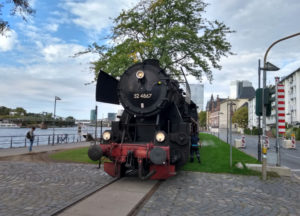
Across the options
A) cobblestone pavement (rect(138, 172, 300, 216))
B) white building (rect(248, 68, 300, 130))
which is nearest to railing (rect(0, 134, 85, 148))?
cobblestone pavement (rect(138, 172, 300, 216))

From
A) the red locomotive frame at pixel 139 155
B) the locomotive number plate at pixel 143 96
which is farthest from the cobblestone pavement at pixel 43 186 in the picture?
the locomotive number plate at pixel 143 96

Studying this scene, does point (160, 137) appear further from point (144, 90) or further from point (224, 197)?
point (224, 197)

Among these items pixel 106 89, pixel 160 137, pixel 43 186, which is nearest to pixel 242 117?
pixel 106 89

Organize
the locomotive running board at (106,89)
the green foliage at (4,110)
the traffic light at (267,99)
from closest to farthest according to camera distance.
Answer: the locomotive running board at (106,89) → the traffic light at (267,99) → the green foliage at (4,110)

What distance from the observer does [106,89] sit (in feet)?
25.6

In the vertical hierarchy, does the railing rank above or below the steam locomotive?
below

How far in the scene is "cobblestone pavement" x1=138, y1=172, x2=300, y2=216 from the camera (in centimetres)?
465

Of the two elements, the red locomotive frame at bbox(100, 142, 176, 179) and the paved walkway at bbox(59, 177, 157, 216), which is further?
the red locomotive frame at bbox(100, 142, 176, 179)

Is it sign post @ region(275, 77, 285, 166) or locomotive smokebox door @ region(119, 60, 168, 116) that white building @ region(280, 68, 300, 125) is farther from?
locomotive smokebox door @ region(119, 60, 168, 116)

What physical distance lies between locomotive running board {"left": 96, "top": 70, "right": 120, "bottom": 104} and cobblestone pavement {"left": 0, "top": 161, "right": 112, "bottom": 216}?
251cm

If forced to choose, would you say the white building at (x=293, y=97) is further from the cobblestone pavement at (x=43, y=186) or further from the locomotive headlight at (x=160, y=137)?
the cobblestone pavement at (x=43, y=186)

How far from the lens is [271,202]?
17.2 feet

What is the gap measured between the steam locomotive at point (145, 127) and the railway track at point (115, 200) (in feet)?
1.23

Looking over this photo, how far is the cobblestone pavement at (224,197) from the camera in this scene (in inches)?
183
